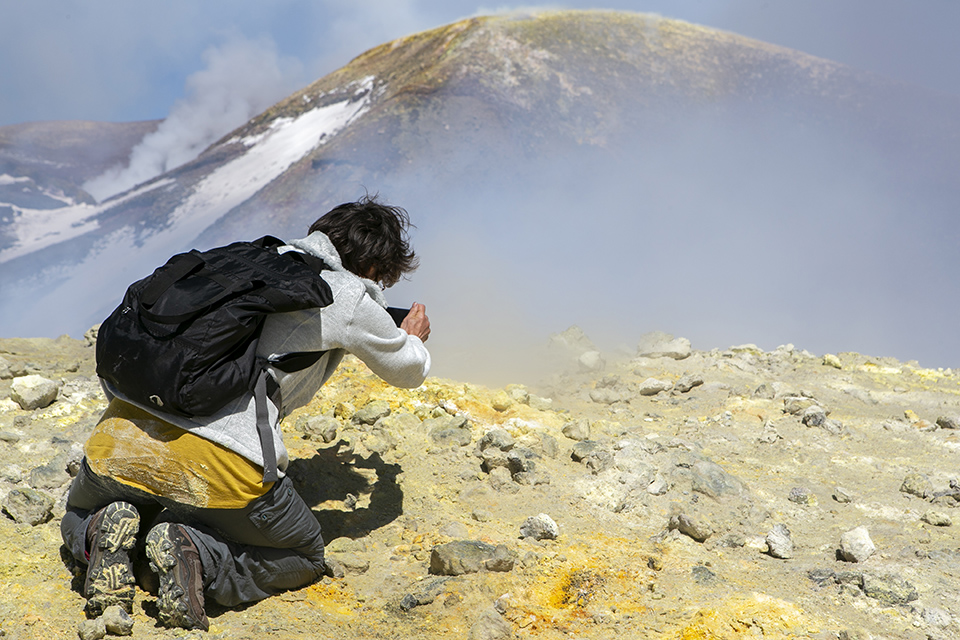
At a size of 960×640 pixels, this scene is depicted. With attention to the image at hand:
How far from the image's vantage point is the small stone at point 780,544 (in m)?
2.36

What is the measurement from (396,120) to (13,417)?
10105 millimetres

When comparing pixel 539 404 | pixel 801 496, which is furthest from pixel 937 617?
pixel 539 404

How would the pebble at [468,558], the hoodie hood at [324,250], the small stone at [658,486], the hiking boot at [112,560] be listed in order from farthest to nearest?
the small stone at [658,486], the pebble at [468,558], the hoodie hood at [324,250], the hiking boot at [112,560]

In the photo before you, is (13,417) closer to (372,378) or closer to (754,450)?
(372,378)

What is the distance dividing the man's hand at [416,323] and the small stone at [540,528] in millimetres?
815

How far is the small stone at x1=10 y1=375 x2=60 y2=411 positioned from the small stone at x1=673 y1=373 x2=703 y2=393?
3729mm

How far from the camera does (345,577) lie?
87.0 inches

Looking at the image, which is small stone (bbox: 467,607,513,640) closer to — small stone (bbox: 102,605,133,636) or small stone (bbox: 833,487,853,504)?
small stone (bbox: 102,605,133,636)

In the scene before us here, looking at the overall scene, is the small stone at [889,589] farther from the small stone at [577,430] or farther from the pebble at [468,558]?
the small stone at [577,430]

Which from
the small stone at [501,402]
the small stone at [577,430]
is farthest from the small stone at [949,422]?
the small stone at [501,402]

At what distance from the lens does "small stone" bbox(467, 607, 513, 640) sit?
6.01ft

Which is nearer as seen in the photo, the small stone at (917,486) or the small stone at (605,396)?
the small stone at (917,486)

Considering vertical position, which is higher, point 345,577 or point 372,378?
point 372,378

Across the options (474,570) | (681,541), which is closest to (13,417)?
(474,570)
